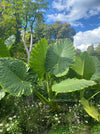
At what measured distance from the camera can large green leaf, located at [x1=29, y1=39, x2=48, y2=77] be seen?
8.05 ft

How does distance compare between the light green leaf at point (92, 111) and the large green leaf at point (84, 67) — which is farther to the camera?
the large green leaf at point (84, 67)

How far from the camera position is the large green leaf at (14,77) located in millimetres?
1944

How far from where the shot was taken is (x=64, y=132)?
6.68 feet

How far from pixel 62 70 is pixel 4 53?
1290 millimetres

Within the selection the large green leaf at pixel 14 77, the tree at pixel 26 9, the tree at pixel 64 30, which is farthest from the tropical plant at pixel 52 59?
the tree at pixel 64 30

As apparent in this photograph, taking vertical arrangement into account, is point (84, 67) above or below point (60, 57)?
below

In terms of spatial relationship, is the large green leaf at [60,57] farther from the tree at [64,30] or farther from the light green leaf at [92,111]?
the tree at [64,30]

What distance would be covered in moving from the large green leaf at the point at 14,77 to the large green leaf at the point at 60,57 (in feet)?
1.68

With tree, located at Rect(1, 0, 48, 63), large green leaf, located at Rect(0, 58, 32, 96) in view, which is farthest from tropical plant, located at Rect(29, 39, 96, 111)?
tree, located at Rect(1, 0, 48, 63)

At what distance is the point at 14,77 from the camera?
2.13 m

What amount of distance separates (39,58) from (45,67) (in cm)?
22

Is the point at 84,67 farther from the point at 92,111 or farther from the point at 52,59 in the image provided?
the point at 92,111

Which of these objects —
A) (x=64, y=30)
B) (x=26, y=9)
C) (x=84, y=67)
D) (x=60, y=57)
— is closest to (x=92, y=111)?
(x=84, y=67)

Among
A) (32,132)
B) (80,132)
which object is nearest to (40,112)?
(32,132)
